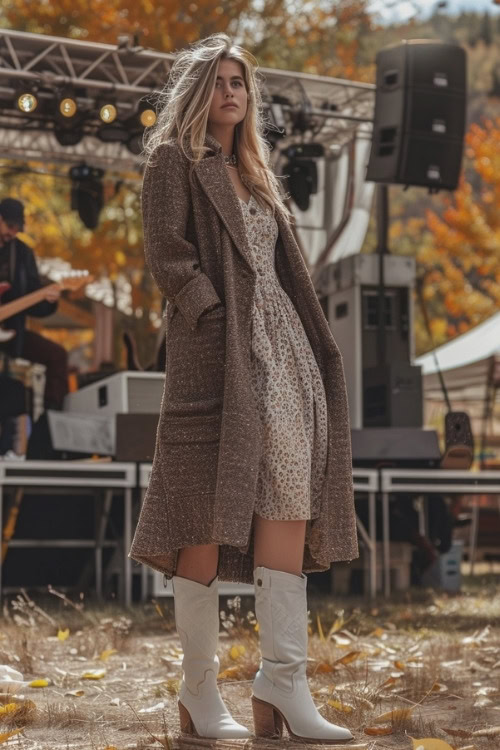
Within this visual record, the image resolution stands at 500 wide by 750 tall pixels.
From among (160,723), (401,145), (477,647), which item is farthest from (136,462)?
(160,723)

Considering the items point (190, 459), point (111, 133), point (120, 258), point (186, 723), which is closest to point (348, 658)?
point (186, 723)

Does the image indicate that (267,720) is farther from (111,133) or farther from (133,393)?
(111,133)

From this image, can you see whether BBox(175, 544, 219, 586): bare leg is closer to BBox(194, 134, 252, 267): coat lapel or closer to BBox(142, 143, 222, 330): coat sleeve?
BBox(142, 143, 222, 330): coat sleeve

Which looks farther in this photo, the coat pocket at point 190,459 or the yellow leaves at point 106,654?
the yellow leaves at point 106,654

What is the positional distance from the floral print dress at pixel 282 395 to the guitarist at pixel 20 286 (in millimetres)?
4984

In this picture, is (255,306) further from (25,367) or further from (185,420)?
(25,367)

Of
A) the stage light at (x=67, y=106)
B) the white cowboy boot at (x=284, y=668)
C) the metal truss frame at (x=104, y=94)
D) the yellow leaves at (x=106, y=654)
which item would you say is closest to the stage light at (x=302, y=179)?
the metal truss frame at (x=104, y=94)

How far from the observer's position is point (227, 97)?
9.46 ft

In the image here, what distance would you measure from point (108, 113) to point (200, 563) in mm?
6395

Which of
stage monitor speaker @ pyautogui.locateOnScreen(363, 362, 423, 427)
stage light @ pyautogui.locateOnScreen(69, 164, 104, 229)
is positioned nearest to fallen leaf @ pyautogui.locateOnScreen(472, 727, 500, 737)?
stage monitor speaker @ pyautogui.locateOnScreen(363, 362, 423, 427)

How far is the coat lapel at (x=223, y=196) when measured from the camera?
9.17 ft

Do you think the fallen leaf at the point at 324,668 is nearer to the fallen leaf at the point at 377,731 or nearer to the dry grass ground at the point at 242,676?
the dry grass ground at the point at 242,676

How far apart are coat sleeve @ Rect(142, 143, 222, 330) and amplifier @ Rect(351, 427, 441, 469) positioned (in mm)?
4523

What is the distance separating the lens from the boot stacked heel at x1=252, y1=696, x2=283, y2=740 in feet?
8.91
